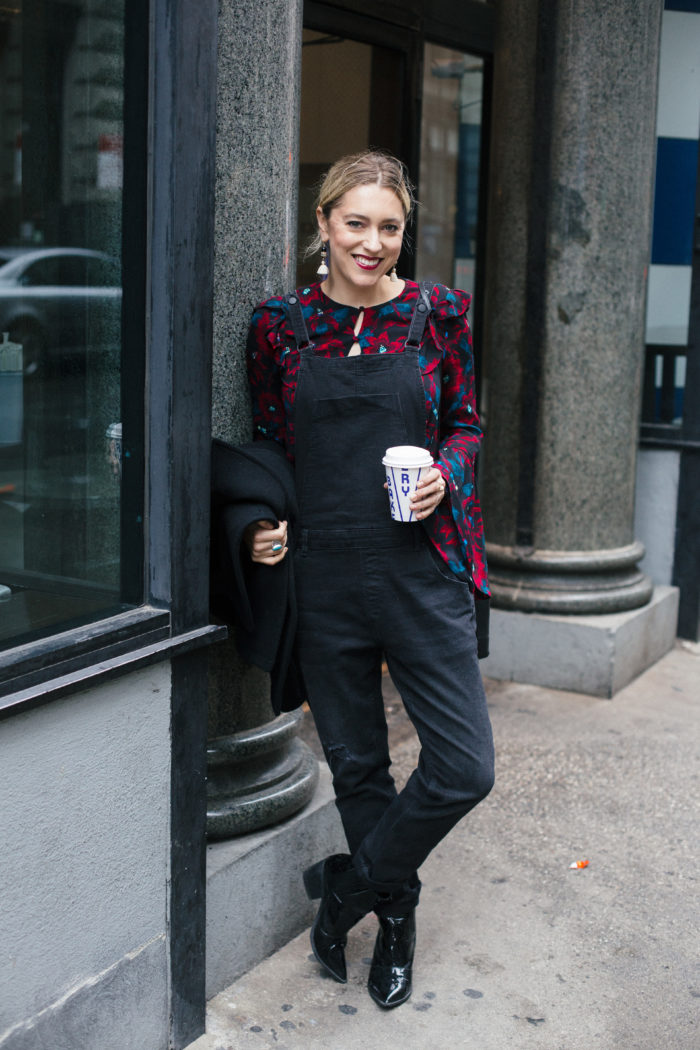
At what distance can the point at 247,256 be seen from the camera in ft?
9.78

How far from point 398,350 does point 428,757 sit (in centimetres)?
92

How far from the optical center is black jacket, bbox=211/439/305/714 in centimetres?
276

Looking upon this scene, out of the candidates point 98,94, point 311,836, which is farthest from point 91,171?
point 311,836

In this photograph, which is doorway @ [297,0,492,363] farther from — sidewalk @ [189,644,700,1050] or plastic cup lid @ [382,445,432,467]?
plastic cup lid @ [382,445,432,467]

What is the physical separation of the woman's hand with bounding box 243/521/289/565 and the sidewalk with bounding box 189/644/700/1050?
1.13m

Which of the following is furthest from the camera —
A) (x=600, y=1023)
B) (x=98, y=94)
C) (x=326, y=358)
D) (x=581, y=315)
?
(x=581, y=315)

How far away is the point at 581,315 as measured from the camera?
5.41 metres

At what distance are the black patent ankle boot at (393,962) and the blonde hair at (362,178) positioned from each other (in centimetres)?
171

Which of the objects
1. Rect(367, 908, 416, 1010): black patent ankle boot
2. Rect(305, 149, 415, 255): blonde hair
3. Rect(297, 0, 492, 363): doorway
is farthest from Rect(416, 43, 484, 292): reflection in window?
Rect(367, 908, 416, 1010): black patent ankle boot

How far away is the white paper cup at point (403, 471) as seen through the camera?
256 cm

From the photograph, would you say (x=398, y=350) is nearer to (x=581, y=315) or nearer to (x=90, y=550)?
(x=90, y=550)

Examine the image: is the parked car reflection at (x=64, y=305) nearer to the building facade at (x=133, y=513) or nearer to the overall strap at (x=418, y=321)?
the building facade at (x=133, y=513)

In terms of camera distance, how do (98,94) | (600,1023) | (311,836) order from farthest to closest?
(311,836) < (600,1023) < (98,94)

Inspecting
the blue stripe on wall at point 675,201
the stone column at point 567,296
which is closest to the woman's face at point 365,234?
the stone column at point 567,296
